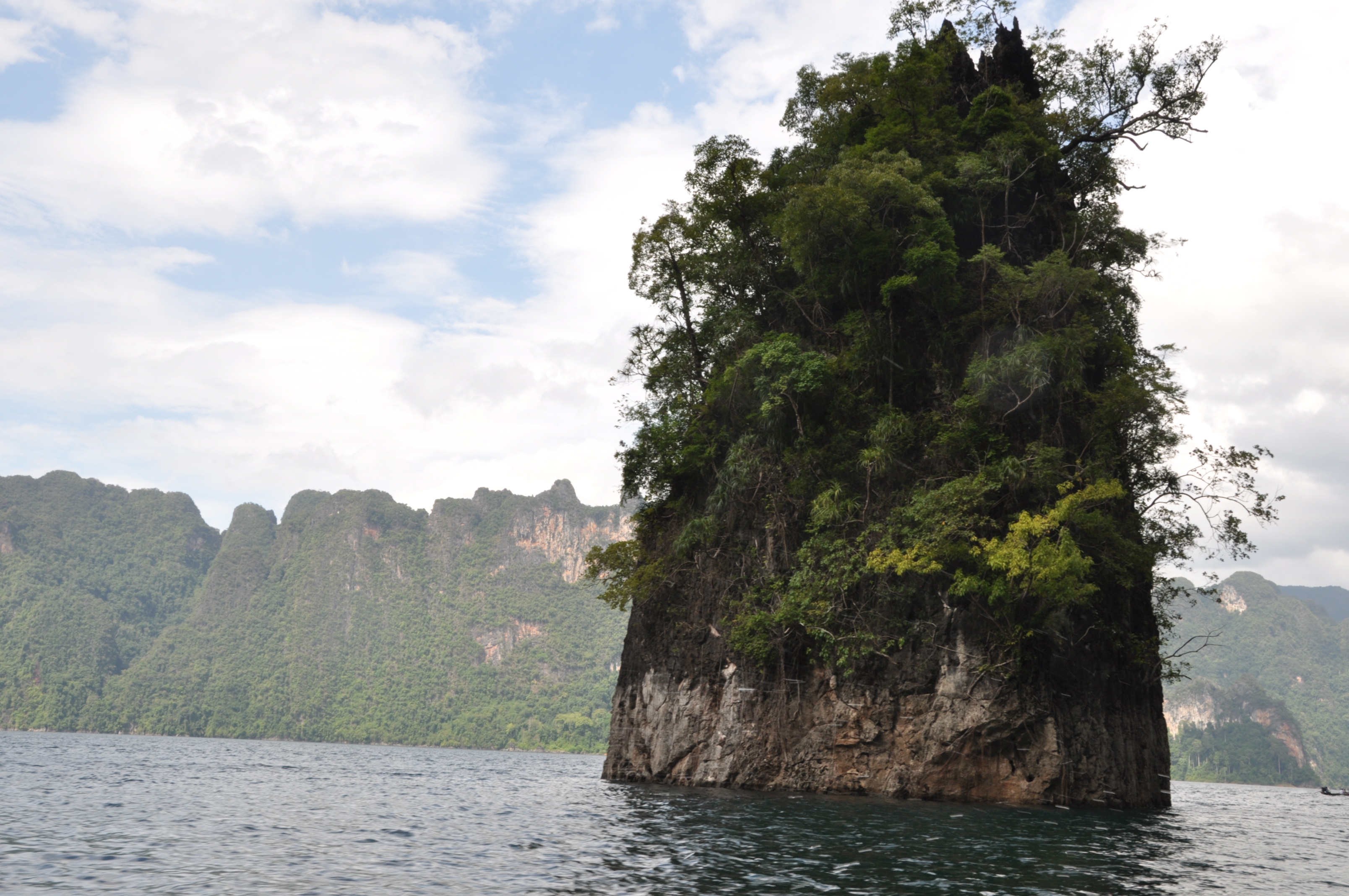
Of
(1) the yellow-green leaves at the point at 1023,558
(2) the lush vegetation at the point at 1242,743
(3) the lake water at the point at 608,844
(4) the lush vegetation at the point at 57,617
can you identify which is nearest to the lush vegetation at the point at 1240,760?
(2) the lush vegetation at the point at 1242,743

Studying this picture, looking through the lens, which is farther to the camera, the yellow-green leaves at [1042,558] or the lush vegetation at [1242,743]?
the lush vegetation at [1242,743]

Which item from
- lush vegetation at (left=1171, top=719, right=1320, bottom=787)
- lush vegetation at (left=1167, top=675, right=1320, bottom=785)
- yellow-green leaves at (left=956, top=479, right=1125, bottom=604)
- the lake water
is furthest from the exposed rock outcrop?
the lake water

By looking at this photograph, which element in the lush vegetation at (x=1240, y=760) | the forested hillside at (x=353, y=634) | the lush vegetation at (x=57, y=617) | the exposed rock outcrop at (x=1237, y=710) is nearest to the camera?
the lush vegetation at (x=1240, y=760)

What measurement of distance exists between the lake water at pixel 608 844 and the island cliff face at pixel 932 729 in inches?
54.0

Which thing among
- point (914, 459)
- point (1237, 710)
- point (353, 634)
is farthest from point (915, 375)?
point (353, 634)

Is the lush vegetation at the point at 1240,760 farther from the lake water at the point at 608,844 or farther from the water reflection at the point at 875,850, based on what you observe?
the water reflection at the point at 875,850

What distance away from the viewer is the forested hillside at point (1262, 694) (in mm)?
113312

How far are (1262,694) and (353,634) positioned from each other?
485 ft

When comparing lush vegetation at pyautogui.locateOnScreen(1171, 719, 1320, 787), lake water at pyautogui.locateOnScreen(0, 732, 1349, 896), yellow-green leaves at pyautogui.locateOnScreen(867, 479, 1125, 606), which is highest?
yellow-green leaves at pyautogui.locateOnScreen(867, 479, 1125, 606)

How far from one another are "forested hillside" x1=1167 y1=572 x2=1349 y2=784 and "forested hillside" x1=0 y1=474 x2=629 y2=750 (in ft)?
262

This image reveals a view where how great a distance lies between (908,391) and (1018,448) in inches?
163

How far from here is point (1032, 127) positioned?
33.4 metres

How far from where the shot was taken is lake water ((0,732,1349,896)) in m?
11.8

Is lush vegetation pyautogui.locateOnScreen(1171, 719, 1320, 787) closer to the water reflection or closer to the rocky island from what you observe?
the rocky island
